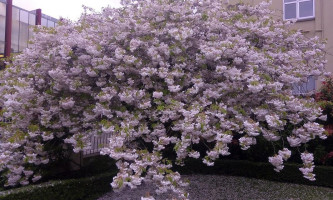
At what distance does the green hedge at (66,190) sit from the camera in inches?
227

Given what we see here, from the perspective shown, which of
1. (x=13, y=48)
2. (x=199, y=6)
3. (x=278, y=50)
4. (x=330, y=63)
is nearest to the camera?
(x=278, y=50)

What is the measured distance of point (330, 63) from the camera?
1187cm

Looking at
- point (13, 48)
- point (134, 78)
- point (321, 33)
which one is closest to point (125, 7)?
point (134, 78)

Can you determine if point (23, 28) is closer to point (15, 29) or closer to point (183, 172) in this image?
point (15, 29)

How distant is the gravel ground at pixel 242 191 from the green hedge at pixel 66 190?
10.9 inches

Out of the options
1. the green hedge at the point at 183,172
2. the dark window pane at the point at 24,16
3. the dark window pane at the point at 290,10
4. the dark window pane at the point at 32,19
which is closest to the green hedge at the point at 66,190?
the green hedge at the point at 183,172

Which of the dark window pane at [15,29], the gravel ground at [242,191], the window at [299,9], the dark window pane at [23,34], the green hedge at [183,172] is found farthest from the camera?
the dark window pane at [23,34]

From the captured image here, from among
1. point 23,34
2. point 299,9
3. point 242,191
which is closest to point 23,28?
point 23,34

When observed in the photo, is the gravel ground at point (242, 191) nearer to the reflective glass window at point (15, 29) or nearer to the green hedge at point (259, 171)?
the green hedge at point (259, 171)

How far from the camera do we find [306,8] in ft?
41.4

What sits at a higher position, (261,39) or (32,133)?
(261,39)

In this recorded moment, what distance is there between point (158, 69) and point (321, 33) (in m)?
8.78

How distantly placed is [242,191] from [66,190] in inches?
155

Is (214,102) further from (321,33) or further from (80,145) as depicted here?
(321,33)
